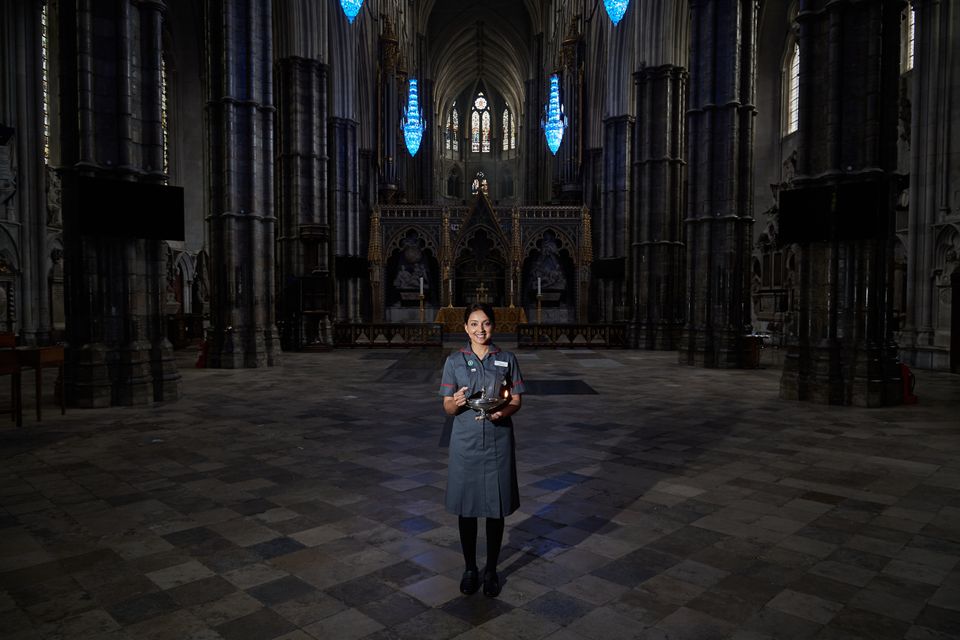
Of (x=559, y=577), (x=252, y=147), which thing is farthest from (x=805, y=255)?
(x=252, y=147)

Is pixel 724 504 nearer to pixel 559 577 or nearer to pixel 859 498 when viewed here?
pixel 859 498

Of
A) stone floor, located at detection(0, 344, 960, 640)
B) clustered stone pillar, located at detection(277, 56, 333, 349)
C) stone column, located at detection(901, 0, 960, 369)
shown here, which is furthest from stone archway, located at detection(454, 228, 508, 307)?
stone floor, located at detection(0, 344, 960, 640)

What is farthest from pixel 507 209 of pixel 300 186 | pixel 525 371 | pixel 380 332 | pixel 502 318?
pixel 525 371

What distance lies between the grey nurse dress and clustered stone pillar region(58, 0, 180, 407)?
333 inches

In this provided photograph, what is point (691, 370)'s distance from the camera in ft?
48.6

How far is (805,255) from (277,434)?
9306 mm

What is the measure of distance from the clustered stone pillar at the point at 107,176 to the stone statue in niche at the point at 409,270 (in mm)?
21898

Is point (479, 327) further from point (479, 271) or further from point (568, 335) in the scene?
point (479, 271)

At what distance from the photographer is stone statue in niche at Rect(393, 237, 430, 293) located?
105 ft

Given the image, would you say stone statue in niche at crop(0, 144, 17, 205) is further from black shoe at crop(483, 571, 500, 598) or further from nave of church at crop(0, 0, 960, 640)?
black shoe at crop(483, 571, 500, 598)

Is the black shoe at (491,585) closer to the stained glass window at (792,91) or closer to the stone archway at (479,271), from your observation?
the stained glass window at (792,91)

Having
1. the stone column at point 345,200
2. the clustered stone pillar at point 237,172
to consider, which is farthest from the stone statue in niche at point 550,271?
the clustered stone pillar at point 237,172

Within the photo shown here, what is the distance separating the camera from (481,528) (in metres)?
4.54

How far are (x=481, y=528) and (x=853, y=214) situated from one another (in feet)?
28.6
